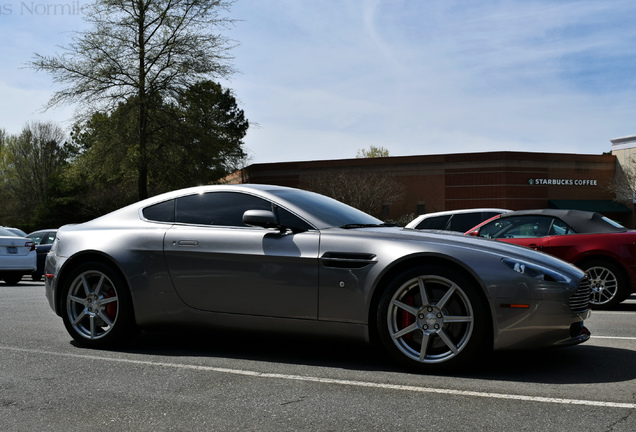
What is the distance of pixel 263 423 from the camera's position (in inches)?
136

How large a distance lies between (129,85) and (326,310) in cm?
2943

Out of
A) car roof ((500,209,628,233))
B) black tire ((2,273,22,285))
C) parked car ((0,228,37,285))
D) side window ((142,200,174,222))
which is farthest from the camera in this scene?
black tire ((2,273,22,285))

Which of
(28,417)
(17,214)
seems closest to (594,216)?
(28,417)

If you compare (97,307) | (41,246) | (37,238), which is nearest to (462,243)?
(97,307)

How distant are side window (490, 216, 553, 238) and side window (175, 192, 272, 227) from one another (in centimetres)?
572

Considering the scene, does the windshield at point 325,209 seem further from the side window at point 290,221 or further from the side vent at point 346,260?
the side vent at point 346,260

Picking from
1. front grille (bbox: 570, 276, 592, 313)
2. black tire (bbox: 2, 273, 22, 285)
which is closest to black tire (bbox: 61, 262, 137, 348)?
front grille (bbox: 570, 276, 592, 313)

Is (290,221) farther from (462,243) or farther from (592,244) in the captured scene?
(592,244)

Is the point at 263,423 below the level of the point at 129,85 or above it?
below

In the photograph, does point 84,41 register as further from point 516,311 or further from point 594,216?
point 516,311

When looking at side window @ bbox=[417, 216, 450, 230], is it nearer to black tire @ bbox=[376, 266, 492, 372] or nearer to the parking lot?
the parking lot

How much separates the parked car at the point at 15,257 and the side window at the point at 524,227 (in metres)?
11.6

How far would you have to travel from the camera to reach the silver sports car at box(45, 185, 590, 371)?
4406mm

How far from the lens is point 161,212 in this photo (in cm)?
580
